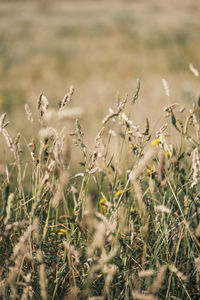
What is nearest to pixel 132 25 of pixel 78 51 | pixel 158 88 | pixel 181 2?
pixel 78 51

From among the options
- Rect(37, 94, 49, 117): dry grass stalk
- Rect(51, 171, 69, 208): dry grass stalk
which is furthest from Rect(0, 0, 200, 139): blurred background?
Rect(51, 171, 69, 208): dry grass stalk

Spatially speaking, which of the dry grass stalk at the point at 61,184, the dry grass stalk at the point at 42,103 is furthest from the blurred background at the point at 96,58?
the dry grass stalk at the point at 61,184

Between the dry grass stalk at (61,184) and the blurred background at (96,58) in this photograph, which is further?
the blurred background at (96,58)

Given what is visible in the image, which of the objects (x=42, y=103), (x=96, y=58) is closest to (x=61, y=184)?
(x=42, y=103)

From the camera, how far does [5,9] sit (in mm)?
11430

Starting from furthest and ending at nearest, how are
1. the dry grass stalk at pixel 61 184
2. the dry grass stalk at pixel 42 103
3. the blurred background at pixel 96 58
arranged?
the blurred background at pixel 96 58, the dry grass stalk at pixel 42 103, the dry grass stalk at pixel 61 184

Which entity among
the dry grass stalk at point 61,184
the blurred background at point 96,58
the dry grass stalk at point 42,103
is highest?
the dry grass stalk at point 42,103

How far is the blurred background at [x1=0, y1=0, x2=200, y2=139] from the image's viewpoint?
6.08 meters

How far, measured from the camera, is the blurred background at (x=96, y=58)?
19.9ft

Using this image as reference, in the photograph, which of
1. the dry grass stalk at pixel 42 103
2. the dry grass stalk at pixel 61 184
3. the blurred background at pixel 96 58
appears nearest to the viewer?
the dry grass stalk at pixel 61 184

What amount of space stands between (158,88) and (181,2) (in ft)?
24.7

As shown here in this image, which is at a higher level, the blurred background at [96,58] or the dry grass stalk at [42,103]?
the dry grass stalk at [42,103]

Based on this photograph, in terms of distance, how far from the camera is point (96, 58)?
752 centimetres

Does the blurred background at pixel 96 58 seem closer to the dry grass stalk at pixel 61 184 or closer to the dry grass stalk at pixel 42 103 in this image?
the dry grass stalk at pixel 42 103
